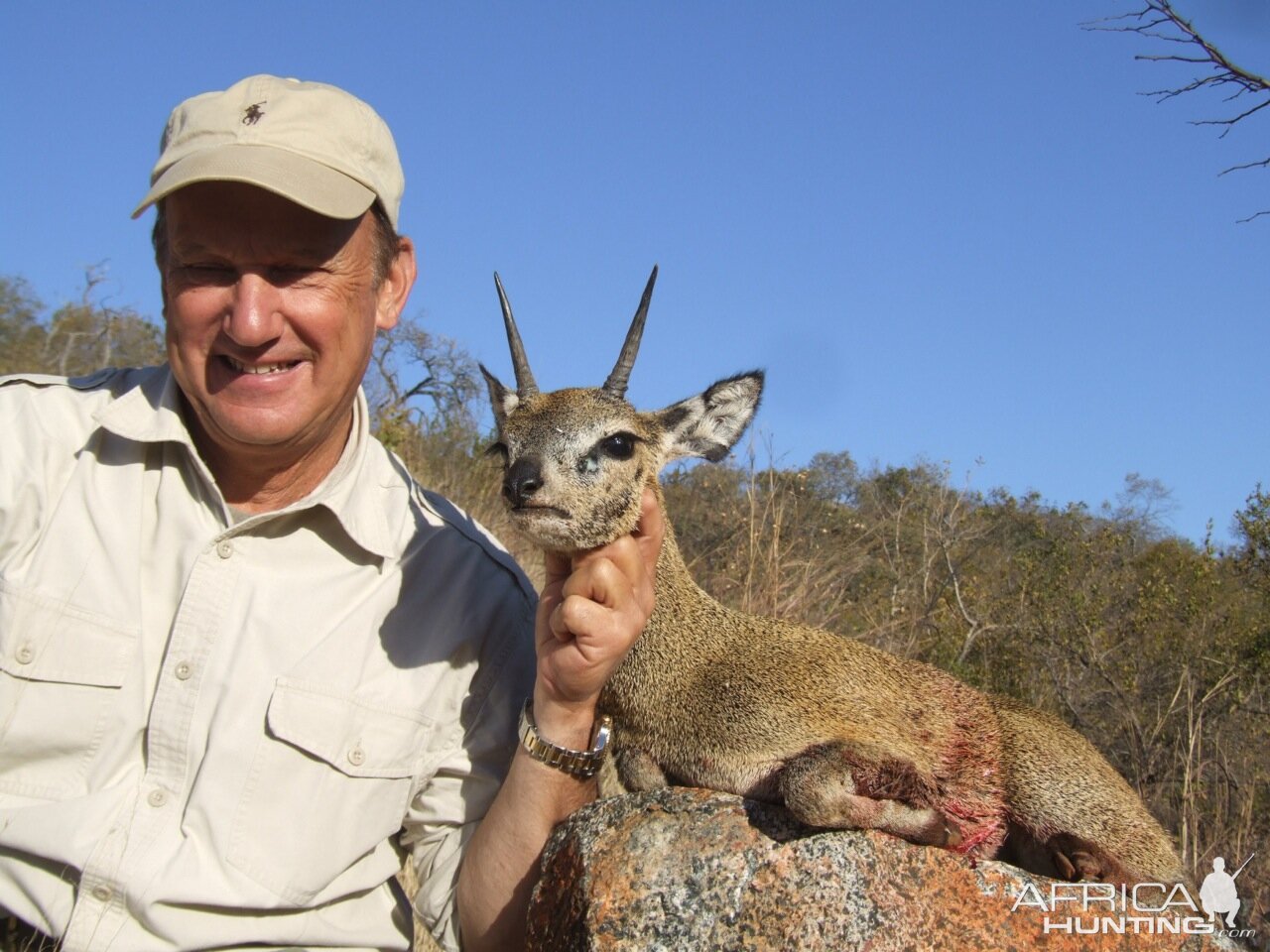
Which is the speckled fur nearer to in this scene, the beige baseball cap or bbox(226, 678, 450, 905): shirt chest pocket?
bbox(226, 678, 450, 905): shirt chest pocket

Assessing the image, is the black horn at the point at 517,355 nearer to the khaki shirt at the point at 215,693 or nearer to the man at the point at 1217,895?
the khaki shirt at the point at 215,693

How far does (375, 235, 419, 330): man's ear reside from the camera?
437 cm

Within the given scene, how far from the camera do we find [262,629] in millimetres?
3758

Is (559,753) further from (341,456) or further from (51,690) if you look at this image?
(51,690)

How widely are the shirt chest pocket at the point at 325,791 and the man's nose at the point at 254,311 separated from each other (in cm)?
119

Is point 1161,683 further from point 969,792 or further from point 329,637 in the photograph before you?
point 329,637

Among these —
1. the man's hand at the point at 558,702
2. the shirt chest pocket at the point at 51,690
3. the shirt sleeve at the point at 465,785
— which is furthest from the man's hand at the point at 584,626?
the shirt chest pocket at the point at 51,690

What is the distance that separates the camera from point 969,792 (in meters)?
4.00

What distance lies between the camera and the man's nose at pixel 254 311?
145 inches

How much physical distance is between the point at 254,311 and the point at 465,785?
194 cm

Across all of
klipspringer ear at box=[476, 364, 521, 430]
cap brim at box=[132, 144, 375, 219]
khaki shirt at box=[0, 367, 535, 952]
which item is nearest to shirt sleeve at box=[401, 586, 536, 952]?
khaki shirt at box=[0, 367, 535, 952]

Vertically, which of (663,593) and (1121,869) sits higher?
(663,593)

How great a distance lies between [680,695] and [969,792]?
1.13m

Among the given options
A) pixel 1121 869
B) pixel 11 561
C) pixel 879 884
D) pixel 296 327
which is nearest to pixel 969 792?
pixel 1121 869
